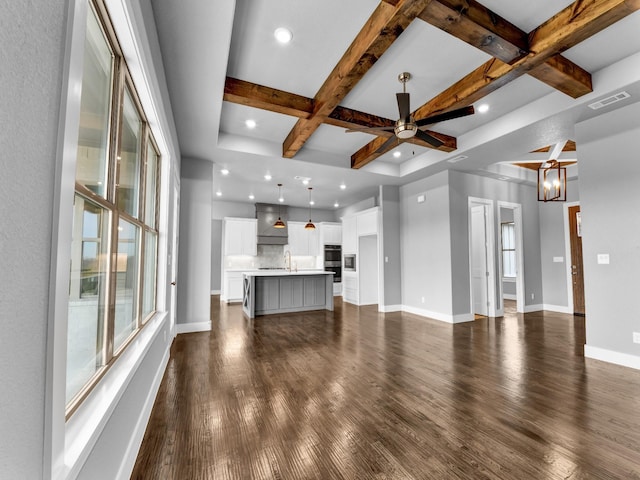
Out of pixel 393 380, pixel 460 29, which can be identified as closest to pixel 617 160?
pixel 460 29

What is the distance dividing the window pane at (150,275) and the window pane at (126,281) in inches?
15.5

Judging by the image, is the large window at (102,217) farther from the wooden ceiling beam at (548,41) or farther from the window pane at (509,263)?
the window pane at (509,263)

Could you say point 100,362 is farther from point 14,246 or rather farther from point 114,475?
point 14,246

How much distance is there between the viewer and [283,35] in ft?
8.55

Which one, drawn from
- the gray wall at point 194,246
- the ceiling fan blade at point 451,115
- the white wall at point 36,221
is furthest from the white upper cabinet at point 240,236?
the white wall at point 36,221

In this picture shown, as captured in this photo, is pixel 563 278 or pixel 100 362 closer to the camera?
pixel 100 362

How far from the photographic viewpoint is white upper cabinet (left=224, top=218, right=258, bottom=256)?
337 inches

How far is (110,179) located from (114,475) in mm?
1461

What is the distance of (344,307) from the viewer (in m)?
7.27

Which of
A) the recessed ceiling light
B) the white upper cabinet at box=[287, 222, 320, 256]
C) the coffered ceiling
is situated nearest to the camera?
the coffered ceiling

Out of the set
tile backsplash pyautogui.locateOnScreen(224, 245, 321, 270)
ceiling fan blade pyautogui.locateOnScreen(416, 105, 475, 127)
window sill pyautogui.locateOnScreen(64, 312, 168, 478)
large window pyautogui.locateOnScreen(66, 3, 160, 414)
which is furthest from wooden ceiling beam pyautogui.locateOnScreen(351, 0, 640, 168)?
tile backsplash pyautogui.locateOnScreen(224, 245, 321, 270)

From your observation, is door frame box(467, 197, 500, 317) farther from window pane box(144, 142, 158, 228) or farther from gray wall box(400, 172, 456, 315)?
window pane box(144, 142, 158, 228)

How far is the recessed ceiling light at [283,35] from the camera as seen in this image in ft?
8.39

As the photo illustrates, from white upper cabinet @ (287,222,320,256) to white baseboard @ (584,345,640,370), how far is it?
23.0 feet
